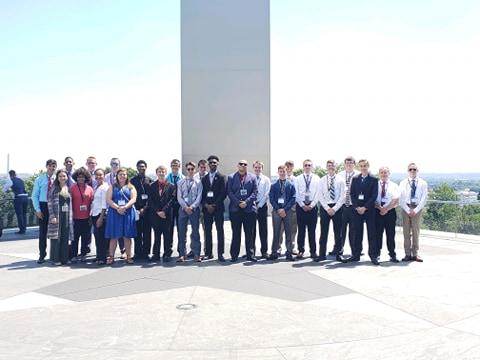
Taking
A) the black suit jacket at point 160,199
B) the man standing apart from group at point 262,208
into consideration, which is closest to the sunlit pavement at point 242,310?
the man standing apart from group at point 262,208

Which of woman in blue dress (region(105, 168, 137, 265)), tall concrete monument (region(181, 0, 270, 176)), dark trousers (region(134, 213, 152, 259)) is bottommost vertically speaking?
dark trousers (region(134, 213, 152, 259))

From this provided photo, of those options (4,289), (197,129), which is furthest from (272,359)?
(197,129)

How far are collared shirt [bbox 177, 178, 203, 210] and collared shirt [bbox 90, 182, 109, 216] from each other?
4.63ft

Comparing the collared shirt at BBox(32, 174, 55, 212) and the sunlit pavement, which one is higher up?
the collared shirt at BBox(32, 174, 55, 212)

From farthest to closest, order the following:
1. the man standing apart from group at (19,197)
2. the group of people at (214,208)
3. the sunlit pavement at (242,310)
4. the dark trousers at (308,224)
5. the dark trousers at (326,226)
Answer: the man standing apart from group at (19,197) → the dark trousers at (308,224) → the dark trousers at (326,226) → the group of people at (214,208) → the sunlit pavement at (242,310)

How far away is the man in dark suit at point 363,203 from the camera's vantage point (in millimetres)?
8727

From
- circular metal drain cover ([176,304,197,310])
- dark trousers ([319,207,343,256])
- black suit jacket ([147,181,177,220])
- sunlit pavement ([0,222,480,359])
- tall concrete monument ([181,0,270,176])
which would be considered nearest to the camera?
sunlit pavement ([0,222,480,359])

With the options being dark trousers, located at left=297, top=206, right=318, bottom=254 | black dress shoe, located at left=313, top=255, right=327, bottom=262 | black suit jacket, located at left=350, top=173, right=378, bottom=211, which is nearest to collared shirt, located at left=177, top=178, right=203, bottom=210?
dark trousers, located at left=297, top=206, right=318, bottom=254

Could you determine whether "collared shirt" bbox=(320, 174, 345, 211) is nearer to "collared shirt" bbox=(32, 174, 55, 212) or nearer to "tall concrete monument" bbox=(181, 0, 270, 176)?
"collared shirt" bbox=(32, 174, 55, 212)

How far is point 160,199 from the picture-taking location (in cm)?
887

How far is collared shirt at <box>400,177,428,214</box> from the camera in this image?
9023mm

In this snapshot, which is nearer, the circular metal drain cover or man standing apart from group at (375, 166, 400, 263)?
the circular metal drain cover

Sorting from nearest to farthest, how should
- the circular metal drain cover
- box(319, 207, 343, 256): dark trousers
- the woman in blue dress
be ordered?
the circular metal drain cover
the woman in blue dress
box(319, 207, 343, 256): dark trousers

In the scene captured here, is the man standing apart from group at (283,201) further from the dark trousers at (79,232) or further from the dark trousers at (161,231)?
the dark trousers at (79,232)
